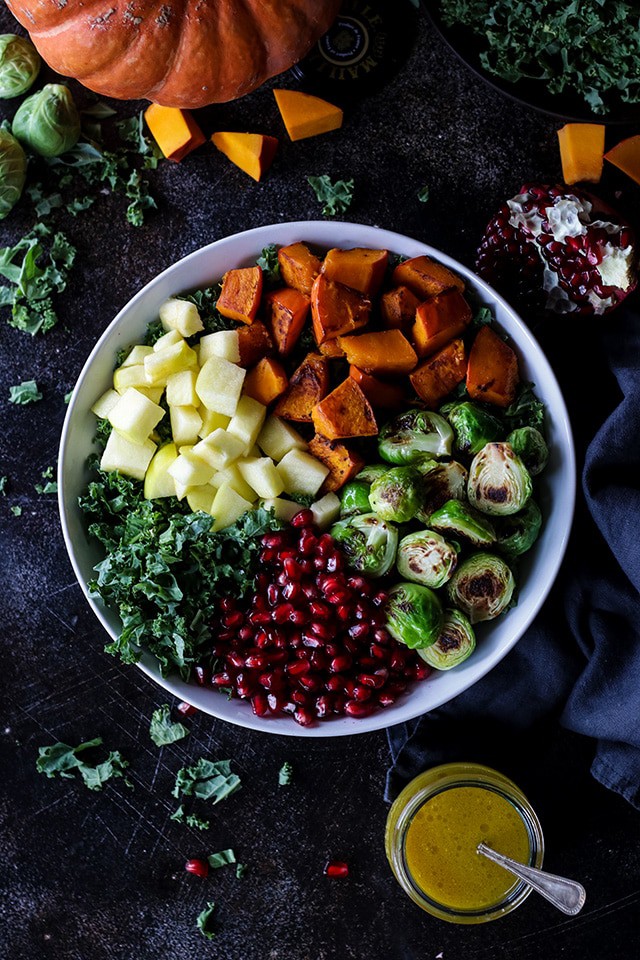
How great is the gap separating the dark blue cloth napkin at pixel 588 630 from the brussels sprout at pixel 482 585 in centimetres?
31

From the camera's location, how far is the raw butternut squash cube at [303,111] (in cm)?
263

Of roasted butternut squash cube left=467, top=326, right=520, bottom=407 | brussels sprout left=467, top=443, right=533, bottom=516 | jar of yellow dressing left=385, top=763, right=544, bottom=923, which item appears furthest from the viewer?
jar of yellow dressing left=385, top=763, right=544, bottom=923

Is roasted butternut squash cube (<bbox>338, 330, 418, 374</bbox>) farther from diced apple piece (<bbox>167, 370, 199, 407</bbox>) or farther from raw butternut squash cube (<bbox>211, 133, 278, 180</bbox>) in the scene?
raw butternut squash cube (<bbox>211, 133, 278, 180</bbox>)

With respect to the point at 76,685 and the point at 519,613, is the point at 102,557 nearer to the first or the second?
the point at 76,685

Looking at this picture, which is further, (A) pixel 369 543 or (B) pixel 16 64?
(B) pixel 16 64

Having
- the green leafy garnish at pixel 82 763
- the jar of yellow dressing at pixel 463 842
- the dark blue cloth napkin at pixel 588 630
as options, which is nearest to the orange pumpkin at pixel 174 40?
the dark blue cloth napkin at pixel 588 630

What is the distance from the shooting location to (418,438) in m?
2.32

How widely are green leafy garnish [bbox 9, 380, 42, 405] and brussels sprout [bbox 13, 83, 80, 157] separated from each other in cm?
69

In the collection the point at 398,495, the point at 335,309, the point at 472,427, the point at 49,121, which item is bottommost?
the point at 398,495

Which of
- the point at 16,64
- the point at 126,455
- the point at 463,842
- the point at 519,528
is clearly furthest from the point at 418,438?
the point at 16,64

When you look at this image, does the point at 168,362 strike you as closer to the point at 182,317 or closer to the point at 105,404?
the point at 182,317

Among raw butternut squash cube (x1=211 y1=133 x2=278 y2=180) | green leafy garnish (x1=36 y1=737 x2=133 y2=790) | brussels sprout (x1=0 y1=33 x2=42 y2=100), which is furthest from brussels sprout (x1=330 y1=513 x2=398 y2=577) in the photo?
brussels sprout (x1=0 y1=33 x2=42 y2=100)

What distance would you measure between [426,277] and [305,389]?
437mm

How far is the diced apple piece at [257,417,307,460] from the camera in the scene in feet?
7.84
